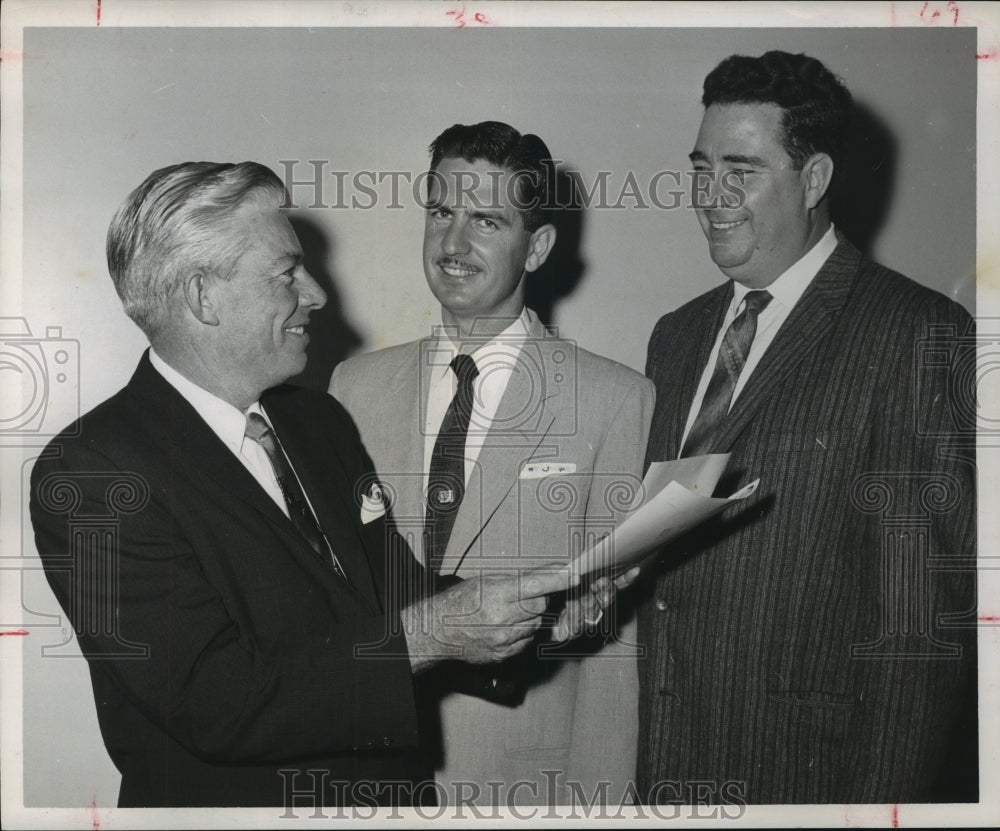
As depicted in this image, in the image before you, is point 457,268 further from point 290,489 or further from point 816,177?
point 816,177

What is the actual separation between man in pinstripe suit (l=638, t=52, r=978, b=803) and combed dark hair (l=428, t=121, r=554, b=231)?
0.35m

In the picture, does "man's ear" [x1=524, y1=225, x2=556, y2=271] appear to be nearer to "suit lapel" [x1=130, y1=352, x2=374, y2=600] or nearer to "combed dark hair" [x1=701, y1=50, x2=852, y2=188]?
"combed dark hair" [x1=701, y1=50, x2=852, y2=188]

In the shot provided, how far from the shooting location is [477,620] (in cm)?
216

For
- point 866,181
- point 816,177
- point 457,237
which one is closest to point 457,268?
point 457,237

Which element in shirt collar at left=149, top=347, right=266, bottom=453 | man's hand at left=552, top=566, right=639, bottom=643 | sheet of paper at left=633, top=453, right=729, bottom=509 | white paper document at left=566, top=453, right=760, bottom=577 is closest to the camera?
white paper document at left=566, top=453, right=760, bottom=577

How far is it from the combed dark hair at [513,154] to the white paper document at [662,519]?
670mm

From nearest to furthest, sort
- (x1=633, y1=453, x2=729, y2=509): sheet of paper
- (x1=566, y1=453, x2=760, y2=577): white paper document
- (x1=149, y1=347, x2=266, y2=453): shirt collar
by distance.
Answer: (x1=566, y1=453, x2=760, y2=577): white paper document < (x1=633, y1=453, x2=729, y2=509): sheet of paper < (x1=149, y1=347, x2=266, y2=453): shirt collar

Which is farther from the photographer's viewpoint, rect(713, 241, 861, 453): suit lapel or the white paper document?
rect(713, 241, 861, 453): suit lapel

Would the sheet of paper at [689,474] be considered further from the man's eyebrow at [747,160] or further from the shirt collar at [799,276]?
the man's eyebrow at [747,160]

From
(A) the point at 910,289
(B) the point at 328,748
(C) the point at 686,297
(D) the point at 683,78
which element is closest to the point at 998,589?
(A) the point at 910,289

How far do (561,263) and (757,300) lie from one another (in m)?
0.44

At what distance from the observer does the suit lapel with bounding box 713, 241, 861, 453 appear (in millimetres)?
2303

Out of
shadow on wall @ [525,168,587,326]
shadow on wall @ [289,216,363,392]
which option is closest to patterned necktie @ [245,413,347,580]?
shadow on wall @ [289,216,363,392]

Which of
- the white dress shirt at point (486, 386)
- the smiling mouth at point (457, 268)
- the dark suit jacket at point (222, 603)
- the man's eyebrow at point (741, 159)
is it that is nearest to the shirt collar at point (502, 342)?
the white dress shirt at point (486, 386)
